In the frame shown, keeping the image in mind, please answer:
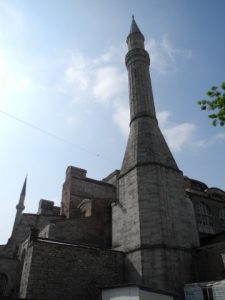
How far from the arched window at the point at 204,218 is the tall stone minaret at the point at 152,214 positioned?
3.38 metres

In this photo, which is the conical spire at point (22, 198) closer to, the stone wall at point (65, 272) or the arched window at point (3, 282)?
the arched window at point (3, 282)

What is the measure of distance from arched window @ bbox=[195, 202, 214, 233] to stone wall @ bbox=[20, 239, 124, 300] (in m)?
7.41

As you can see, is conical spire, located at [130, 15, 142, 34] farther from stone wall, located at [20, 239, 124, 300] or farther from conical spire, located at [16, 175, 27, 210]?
conical spire, located at [16, 175, 27, 210]

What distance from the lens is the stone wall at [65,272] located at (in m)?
12.0

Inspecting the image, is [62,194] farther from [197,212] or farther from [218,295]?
[218,295]

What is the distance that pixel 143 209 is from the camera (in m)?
14.8

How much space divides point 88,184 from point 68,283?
41.9 ft

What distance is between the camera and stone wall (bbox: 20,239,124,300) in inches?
471

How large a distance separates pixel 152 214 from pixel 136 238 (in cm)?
151

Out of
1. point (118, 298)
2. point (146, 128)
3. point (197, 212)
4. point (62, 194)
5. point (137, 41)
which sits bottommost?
point (118, 298)

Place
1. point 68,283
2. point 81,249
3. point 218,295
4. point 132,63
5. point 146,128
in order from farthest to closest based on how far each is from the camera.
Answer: point 132,63, point 146,128, point 81,249, point 68,283, point 218,295

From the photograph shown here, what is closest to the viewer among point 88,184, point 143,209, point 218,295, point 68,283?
point 218,295

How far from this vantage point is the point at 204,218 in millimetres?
19547

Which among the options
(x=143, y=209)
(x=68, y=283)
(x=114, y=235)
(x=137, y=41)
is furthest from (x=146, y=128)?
(x=68, y=283)
